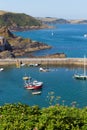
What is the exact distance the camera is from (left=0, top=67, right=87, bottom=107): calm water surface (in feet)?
139

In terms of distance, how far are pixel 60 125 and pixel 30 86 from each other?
132ft

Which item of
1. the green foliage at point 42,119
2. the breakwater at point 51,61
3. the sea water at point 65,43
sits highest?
the green foliage at point 42,119

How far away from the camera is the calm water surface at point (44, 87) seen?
139 feet

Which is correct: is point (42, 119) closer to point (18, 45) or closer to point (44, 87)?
point (44, 87)

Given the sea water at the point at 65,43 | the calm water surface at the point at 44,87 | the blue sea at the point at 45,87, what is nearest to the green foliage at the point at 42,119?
the blue sea at the point at 45,87

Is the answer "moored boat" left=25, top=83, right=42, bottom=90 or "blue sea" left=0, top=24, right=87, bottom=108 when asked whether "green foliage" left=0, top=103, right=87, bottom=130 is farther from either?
"moored boat" left=25, top=83, right=42, bottom=90

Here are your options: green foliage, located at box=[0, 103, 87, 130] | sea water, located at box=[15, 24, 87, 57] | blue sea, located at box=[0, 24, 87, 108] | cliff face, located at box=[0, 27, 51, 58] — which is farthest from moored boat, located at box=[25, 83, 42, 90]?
green foliage, located at box=[0, 103, 87, 130]

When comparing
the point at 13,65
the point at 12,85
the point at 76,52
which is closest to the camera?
the point at 12,85

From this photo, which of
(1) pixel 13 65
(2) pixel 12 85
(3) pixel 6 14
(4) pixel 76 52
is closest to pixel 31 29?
(3) pixel 6 14

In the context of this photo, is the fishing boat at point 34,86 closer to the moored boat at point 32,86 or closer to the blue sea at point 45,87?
the moored boat at point 32,86

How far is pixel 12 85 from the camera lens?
5228 centimetres

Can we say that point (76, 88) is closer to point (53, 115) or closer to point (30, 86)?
point (30, 86)

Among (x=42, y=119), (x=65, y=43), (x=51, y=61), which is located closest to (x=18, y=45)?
(x=65, y=43)

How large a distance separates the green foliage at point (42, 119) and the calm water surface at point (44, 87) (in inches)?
1055
